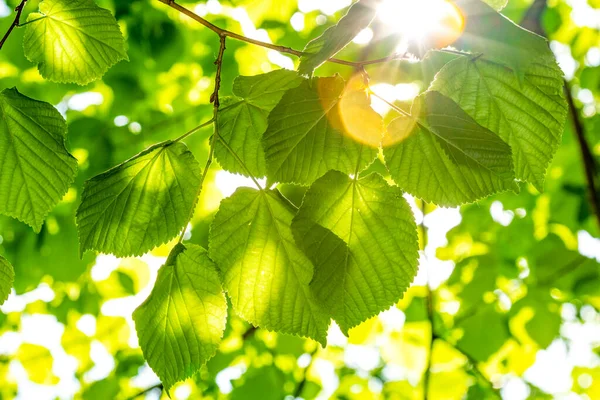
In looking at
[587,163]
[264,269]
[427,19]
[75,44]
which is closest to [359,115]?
[427,19]

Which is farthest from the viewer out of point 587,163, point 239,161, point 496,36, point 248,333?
point 248,333

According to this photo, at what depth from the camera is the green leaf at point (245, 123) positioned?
0.91m

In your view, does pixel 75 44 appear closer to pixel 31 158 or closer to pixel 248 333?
pixel 31 158

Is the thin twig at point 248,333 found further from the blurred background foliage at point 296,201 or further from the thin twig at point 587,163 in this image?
the thin twig at point 587,163

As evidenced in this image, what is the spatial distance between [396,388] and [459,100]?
3.39 metres

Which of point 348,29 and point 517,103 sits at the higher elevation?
point 348,29

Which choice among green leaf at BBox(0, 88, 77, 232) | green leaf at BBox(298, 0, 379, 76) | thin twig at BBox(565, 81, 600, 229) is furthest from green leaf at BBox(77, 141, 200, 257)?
thin twig at BBox(565, 81, 600, 229)

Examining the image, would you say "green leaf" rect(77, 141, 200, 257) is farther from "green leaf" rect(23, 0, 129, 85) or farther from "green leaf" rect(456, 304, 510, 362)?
"green leaf" rect(456, 304, 510, 362)

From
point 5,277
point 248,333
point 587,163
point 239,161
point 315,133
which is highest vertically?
point 248,333

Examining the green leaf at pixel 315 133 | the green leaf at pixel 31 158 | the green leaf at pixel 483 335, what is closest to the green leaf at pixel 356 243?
the green leaf at pixel 315 133

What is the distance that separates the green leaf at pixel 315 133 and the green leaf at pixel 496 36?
225mm

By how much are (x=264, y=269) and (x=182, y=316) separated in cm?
15

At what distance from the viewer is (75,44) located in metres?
0.95

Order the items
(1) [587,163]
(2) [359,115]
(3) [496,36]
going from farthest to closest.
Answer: (1) [587,163]
(2) [359,115]
(3) [496,36]
